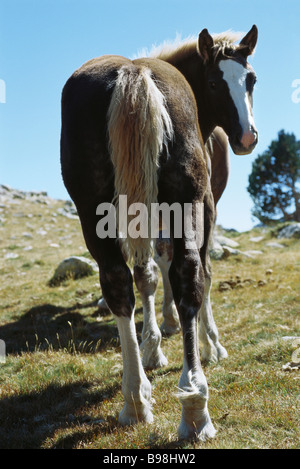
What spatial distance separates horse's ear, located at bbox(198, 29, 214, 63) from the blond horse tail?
181cm

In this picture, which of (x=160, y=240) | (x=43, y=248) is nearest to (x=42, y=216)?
(x=43, y=248)

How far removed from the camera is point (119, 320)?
2.99 metres

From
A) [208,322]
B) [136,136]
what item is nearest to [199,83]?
[136,136]

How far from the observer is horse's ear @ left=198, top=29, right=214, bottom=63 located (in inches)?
173

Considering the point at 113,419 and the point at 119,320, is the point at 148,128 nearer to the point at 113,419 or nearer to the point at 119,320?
the point at 119,320

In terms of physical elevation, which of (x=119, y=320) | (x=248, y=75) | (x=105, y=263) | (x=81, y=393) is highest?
(x=248, y=75)

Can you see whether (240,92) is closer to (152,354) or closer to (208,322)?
(208,322)

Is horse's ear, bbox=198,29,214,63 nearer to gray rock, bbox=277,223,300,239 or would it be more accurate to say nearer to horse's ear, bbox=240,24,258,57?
horse's ear, bbox=240,24,258,57

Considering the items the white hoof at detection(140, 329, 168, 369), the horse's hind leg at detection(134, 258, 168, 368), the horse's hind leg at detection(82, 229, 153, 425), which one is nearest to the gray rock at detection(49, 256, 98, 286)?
the horse's hind leg at detection(134, 258, 168, 368)

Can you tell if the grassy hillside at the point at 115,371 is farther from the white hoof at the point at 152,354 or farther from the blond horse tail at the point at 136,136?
the blond horse tail at the point at 136,136

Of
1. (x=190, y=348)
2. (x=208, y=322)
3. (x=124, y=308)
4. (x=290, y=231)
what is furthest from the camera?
(x=290, y=231)

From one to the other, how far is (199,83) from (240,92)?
669mm

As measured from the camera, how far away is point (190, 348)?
2.80 metres
